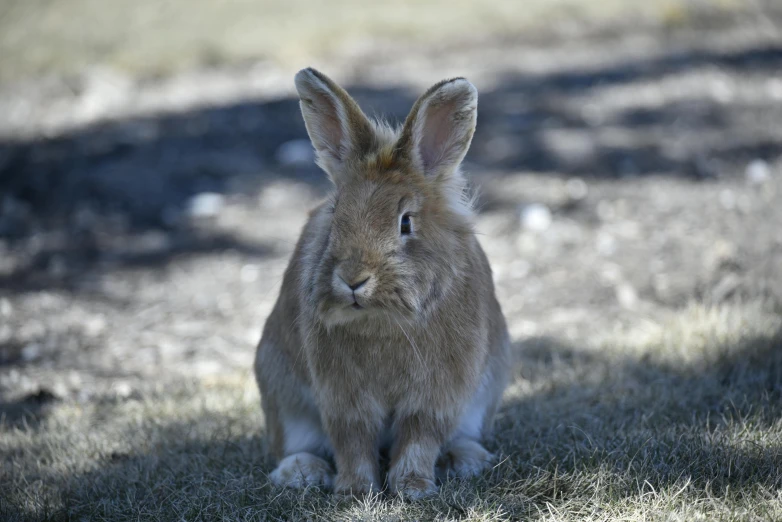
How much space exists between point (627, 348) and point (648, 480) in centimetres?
173

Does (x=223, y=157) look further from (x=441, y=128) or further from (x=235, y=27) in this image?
(x=441, y=128)

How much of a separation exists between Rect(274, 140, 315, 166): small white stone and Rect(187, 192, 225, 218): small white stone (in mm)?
862

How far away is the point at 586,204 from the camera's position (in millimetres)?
7059

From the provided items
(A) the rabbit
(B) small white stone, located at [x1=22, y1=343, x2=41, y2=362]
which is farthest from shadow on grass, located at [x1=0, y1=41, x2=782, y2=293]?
(A) the rabbit

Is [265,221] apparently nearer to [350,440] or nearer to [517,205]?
[517,205]

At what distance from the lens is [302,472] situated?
3295 millimetres

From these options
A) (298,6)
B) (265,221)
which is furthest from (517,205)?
(298,6)

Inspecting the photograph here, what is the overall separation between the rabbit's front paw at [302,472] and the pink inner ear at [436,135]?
131 cm

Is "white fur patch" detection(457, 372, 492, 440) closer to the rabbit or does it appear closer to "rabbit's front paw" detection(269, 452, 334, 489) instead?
the rabbit

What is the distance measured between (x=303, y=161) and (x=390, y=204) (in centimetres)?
514

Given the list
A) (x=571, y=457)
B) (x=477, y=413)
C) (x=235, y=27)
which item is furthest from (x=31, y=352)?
(x=235, y=27)

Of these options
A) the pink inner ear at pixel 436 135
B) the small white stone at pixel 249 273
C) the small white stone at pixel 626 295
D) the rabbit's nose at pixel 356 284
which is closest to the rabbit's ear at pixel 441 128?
the pink inner ear at pixel 436 135

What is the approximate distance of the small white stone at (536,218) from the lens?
6.79 metres

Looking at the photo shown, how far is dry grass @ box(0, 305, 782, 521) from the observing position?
9.61ft
